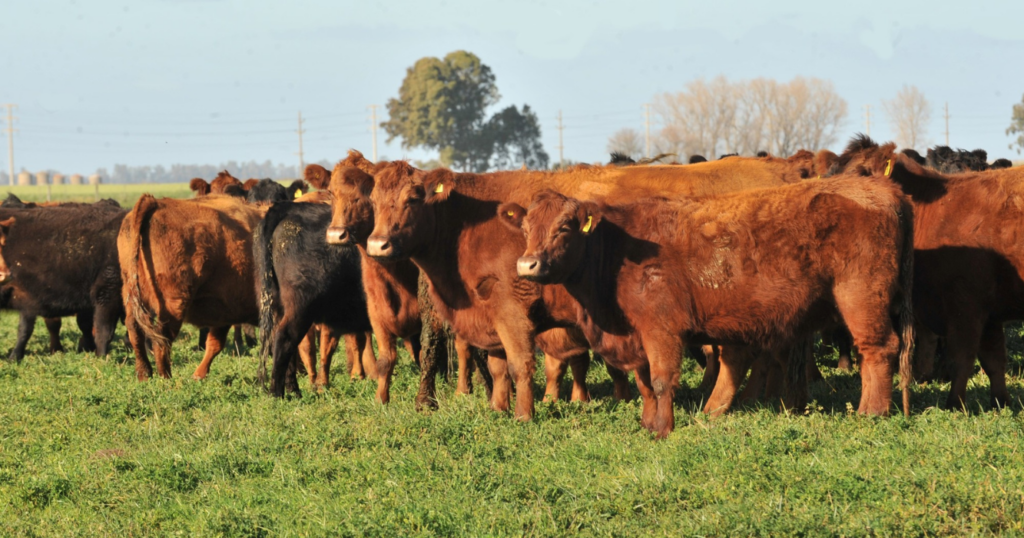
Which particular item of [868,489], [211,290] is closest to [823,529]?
[868,489]

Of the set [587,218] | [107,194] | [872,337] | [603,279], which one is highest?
[107,194]

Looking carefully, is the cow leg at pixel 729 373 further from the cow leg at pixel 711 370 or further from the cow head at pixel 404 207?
the cow head at pixel 404 207

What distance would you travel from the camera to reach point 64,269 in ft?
41.3

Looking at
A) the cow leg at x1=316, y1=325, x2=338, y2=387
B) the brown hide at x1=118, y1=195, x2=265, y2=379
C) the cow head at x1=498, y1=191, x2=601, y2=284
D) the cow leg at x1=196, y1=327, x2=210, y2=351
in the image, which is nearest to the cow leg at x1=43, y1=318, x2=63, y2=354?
the cow leg at x1=196, y1=327, x2=210, y2=351

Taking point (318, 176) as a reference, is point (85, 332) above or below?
below

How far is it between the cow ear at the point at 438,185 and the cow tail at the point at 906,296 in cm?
343

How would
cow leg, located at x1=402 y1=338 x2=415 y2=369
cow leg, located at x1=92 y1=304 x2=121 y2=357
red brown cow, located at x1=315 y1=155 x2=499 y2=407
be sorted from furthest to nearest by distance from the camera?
cow leg, located at x1=92 y1=304 x2=121 y2=357, cow leg, located at x1=402 y1=338 x2=415 y2=369, red brown cow, located at x1=315 y1=155 x2=499 y2=407

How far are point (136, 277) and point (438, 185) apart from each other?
13.8 feet

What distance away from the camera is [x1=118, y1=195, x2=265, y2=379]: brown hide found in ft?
34.4

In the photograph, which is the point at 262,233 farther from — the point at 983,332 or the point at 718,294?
the point at 983,332

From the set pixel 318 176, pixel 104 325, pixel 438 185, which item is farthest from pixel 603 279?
pixel 104 325

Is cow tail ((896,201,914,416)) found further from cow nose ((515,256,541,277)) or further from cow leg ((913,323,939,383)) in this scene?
cow nose ((515,256,541,277))

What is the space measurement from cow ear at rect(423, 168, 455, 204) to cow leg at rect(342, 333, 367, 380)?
334 centimetres

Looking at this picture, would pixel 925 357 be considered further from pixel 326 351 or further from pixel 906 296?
pixel 326 351
